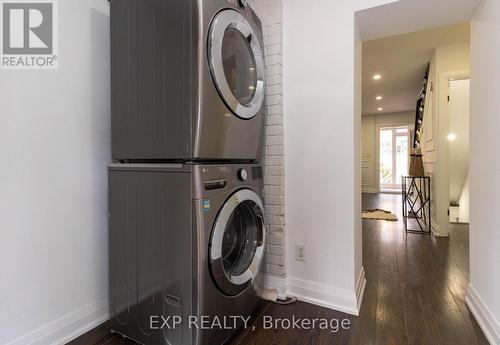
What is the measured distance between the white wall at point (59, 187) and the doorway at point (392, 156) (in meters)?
8.38

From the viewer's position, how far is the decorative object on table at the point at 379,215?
14.3ft

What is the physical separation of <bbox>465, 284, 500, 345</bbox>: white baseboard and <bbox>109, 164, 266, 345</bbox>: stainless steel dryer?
4.04ft

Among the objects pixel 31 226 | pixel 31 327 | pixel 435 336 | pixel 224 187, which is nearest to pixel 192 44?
pixel 224 187

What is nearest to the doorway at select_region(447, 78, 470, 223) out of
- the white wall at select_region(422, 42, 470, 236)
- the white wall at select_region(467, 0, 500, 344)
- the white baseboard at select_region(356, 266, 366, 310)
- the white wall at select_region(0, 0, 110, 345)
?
the white wall at select_region(422, 42, 470, 236)

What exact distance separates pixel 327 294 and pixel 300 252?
31 centimetres

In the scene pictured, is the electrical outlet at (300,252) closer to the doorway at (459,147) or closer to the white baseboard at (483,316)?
the white baseboard at (483,316)

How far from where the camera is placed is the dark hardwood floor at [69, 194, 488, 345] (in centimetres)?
139

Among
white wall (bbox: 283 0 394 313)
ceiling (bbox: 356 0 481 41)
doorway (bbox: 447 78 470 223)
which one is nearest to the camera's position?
ceiling (bbox: 356 0 481 41)

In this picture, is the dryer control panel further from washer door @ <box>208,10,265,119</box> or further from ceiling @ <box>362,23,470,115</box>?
ceiling @ <box>362,23,470,115</box>

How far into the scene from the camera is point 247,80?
1554mm

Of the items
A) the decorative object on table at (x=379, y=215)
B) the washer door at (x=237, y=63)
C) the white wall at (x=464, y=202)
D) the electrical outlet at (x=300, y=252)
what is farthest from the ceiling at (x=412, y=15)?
the white wall at (x=464, y=202)

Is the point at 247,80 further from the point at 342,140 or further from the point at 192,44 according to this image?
the point at 342,140

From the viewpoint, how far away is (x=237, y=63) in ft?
4.80

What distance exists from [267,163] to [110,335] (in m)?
1.37
